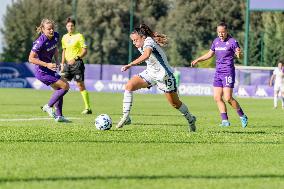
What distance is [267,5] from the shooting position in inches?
1499

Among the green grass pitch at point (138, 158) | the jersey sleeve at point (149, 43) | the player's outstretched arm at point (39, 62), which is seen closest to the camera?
the green grass pitch at point (138, 158)

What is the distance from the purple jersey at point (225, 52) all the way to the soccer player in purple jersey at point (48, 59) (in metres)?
3.10

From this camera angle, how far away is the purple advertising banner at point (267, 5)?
1499 inches

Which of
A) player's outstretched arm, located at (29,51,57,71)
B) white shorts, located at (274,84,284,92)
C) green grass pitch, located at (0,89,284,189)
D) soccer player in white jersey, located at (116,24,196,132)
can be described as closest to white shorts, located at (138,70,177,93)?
soccer player in white jersey, located at (116,24,196,132)

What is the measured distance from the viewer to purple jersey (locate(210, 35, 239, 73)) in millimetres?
15820

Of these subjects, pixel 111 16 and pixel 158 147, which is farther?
pixel 111 16

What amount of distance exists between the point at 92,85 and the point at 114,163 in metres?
41.7

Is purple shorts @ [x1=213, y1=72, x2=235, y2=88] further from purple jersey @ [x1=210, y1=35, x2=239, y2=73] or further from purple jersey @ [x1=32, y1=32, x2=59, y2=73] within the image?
purple jersey @ [x1=32, y1=32, x2=59, y2=73]

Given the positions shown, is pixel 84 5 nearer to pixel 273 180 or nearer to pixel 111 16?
pixel 111 16

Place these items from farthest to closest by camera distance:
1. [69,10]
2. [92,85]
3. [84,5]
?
[84,5], [69,10], [92,85]

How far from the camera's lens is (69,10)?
87.9m

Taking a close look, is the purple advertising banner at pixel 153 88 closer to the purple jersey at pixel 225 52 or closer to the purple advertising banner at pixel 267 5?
the purple advertising banner at pixel 267 5

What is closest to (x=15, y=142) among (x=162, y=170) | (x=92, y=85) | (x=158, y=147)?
(x=158, y=147)

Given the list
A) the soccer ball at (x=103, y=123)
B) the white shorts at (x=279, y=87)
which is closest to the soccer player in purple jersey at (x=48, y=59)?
the soccer ball at (x=103, y=123)
